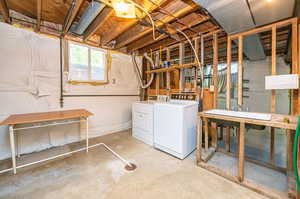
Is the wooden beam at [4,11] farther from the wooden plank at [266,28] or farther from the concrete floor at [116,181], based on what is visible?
the wooden plank at [266,28]

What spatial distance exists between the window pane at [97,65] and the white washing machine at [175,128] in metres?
1.79

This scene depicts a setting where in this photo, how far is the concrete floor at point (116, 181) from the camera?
4.97 ft

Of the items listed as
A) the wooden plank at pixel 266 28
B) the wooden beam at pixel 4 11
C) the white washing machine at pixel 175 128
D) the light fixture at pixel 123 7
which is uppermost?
the wooden beam at pixel 4 11

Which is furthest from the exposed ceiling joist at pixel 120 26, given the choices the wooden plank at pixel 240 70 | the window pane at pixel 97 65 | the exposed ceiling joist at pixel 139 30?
the wooden plank at pixel 240 70

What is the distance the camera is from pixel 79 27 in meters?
2.62

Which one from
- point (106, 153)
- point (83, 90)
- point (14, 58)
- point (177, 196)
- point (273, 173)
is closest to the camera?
point (177, 196)

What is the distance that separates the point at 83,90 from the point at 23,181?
1940mm

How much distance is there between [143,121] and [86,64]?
200cm

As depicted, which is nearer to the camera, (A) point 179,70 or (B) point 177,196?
(B) point 177,196

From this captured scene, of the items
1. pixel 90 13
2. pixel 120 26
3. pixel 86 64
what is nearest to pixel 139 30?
pixel 120 26

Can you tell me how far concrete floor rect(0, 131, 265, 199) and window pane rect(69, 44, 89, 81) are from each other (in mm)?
1797

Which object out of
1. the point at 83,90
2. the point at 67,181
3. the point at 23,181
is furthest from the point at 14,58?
the point at 67,181

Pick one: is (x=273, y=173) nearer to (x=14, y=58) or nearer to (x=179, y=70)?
(x=179, y=70)

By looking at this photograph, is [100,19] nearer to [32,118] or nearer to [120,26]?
[120,26]
